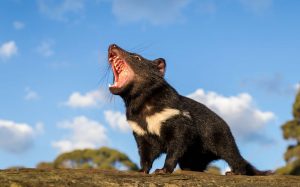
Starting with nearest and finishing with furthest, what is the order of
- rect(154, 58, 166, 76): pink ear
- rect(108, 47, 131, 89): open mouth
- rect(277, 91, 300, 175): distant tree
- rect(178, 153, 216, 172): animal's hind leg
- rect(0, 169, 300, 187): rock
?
rect(0, 169, 300, 187): rock, rect(108, 47, 131, 89): open mouth, rect(178, 153, 216, 172): animal's hind leg, rect(154, 58, 166, 76): pink ear, rect(277, 91, 300, 175): distant tree

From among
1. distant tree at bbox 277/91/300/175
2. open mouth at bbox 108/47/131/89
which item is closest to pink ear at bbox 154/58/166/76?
open mouth at bbox 108/47/131/89

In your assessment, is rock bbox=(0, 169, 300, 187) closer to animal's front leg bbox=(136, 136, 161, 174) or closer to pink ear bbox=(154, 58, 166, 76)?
animal's front leg bbox=(136, 136, 161, 174)

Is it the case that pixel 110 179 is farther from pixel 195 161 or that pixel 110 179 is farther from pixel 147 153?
pixel 195 161

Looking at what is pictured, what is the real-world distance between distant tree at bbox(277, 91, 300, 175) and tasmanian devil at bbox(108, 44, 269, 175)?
2214 centimetres

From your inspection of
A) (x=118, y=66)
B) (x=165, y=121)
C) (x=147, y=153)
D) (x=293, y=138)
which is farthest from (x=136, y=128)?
(x=293, y=138)

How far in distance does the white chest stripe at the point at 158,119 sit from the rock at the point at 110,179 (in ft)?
4.14

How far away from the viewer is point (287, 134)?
104 feet

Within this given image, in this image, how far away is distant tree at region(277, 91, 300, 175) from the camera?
2933cm

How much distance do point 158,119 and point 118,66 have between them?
1.19 meters

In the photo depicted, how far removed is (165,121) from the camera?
7.22m

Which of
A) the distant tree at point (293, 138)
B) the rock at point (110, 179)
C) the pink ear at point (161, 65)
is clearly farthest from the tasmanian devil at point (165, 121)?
the distant tree at point (293, 138)

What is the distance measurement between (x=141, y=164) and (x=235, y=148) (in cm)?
156

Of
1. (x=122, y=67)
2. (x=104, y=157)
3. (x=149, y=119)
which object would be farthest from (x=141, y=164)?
(x=104, y=157)

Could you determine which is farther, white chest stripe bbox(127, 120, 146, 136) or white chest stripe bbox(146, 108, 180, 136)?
white chest stripe bbox(127, 120, 146, 136)
